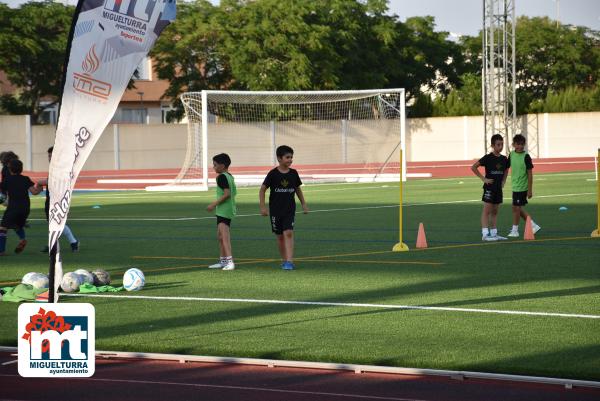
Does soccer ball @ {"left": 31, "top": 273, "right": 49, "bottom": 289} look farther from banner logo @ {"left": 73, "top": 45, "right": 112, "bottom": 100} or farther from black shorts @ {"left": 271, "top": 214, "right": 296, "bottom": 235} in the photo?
banner logo @ {"left": 73, "top": 45, "right": 112, "bottom": 100}

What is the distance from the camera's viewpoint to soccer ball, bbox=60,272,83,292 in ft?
40.5

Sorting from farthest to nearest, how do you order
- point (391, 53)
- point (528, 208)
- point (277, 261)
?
point (391, 53) → point (528, 208) → point (277, 261)

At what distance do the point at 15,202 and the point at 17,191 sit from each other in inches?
7.1

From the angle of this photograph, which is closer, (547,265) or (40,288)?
(40,288)

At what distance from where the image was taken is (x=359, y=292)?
1236cm

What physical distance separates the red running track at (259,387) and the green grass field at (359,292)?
20.3 inches

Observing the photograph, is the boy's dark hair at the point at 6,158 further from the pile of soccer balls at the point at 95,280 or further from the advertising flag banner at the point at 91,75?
the advertising flag banner at the point at 91,75

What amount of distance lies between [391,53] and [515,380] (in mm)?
54269

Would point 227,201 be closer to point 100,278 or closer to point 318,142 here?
point 100,278

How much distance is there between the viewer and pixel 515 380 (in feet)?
25.8

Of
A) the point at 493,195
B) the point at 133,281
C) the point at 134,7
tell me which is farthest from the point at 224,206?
the point at 134,7

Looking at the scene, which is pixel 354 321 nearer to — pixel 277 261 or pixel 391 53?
pixel 277 261

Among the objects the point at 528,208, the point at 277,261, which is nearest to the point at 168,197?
the point at 528,208

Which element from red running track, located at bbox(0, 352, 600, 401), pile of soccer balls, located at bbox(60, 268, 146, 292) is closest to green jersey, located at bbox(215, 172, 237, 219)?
pile of soccer balls, located at bbox(60, 268, 146, 292)
